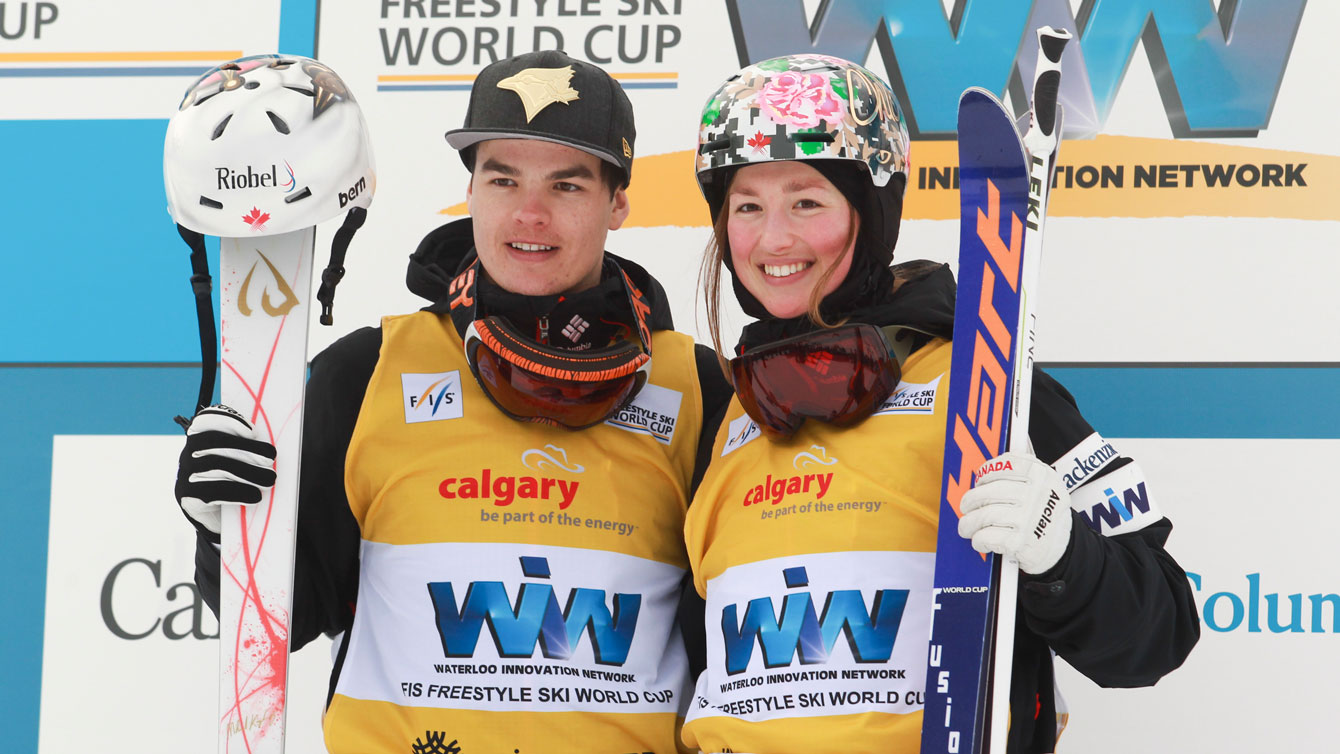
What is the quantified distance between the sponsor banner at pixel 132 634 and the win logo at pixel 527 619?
106 cm

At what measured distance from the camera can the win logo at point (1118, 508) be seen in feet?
5.72

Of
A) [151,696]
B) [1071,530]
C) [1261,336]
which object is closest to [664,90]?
[1261,336]

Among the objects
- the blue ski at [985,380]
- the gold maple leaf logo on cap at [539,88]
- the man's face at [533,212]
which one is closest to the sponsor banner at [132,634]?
the man's face at [533,212]

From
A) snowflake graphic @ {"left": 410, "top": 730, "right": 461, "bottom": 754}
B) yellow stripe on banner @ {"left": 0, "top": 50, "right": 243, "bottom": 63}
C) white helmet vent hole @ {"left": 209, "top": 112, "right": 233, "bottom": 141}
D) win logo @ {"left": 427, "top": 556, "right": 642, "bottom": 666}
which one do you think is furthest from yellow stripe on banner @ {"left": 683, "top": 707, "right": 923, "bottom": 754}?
yellow stripe on banner @ {"left": 0, "top": 50, "right": 243, "bottom": 63}

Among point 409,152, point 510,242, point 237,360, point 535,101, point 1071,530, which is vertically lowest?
point 1071,530

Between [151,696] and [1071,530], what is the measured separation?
91.1 inches

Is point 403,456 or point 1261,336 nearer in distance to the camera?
point 403,456

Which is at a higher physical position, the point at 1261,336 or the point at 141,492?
the point at 1261,336

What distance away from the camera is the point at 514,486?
6.81 ft

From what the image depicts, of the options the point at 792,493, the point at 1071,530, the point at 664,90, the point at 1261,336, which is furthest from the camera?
the point at 664,90

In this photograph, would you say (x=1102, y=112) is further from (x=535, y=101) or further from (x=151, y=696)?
(x=151, y=696)

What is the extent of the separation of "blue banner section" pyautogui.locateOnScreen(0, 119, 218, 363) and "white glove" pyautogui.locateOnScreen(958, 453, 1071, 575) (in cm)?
212

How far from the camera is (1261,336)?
8.73 ft

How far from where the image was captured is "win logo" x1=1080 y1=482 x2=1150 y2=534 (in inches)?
68.6
